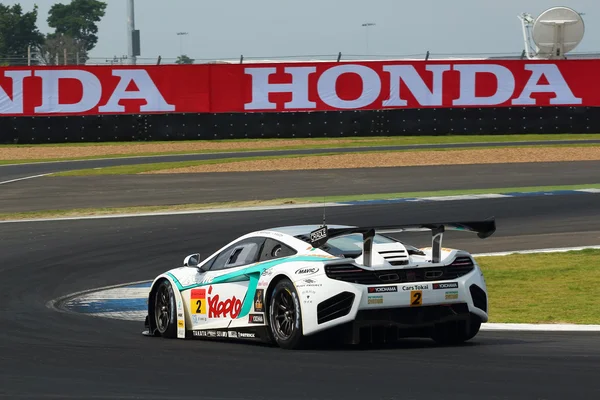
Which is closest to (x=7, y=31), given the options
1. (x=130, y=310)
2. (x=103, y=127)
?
(x=103, y=127)

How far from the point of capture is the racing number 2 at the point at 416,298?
32.0 feet

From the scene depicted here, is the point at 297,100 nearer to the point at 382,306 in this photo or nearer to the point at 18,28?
the point at 382,306

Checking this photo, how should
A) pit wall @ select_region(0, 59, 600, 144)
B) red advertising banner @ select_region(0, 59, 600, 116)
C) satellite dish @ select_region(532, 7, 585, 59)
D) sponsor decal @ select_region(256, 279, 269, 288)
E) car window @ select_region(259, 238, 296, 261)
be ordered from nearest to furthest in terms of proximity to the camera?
sponsor decal @ select_region(256, 279, 269, 288) < car window @ select_region(259, 238, 296, 261) < pit wall @ select_region(0, 59, 600, 144) < red advertising banner @ select_region(0, 59, 600, 116) < satellite dish @ select_region(532, 7, 585, 59)

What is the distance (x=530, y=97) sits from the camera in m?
41.7

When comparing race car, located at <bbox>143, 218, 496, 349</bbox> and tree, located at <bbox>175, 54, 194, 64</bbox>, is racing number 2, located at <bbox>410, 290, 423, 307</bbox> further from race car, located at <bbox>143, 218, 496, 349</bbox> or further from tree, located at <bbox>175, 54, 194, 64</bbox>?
tree, located at <bbox>175, 54, 194, 64</bbox>

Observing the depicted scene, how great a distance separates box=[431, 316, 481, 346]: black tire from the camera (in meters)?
10.1

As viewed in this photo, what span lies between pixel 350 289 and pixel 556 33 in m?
38.8

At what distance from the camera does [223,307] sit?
11008 millimetres

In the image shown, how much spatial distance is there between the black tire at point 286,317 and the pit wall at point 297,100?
100 feet

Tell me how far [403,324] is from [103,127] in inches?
1251

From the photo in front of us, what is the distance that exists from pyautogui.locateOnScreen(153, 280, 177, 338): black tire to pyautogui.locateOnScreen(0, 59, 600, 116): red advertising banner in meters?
29.1

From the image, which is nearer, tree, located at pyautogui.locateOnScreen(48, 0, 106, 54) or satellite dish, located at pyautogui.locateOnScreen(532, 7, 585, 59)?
satellite dish, located at pyautogui.locateOnScreen(532, 7, 585, 59)

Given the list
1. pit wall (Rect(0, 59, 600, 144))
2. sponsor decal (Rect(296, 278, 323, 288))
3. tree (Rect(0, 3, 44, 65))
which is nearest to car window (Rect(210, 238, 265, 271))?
sponsor decal (Rect(296, 278, 323, 288))

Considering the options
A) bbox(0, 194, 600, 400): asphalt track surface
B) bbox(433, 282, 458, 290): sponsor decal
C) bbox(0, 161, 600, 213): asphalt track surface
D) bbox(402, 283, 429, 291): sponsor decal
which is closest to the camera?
bbox(0, 194, 600, 400): asphalt track surface
